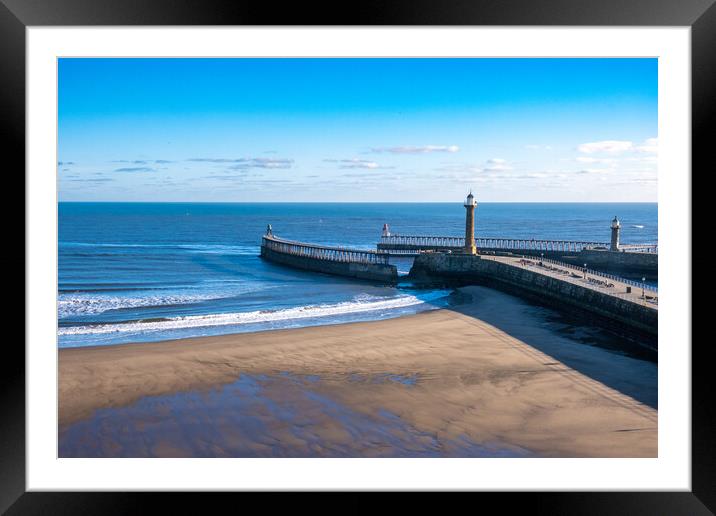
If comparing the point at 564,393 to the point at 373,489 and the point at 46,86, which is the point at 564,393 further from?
the point at 46,86

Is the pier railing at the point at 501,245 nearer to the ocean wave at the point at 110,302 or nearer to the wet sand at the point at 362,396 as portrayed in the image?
the ocean wave at the point at 110,302

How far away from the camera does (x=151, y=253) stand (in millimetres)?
40781

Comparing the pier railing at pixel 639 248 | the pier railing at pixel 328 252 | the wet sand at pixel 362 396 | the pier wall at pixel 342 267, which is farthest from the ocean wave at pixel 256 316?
the pier railing at pixel 639 248

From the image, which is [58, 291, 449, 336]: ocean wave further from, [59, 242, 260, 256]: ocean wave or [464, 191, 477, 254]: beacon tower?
[59, 242, 260, 256]: ocean wave

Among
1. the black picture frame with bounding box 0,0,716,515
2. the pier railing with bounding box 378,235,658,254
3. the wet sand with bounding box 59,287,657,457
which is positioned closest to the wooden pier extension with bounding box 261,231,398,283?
the pier railing with bounding box 378,235,658,254

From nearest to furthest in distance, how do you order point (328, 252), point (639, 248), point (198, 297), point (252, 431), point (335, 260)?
1. point (252, 431)
2. point (198, 297)
3. point (639, 248)
4. point (335, 260)
5. point (328, 252)

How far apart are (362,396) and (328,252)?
2536cm

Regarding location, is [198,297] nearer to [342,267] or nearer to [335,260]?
[342,267]

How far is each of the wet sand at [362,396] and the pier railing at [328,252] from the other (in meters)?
16.2

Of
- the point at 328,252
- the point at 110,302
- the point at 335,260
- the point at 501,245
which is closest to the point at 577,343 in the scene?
the point at 110,302

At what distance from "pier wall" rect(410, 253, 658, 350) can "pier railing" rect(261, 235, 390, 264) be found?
13.3ft

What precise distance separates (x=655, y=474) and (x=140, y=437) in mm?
5801

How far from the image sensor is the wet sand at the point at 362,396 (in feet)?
23.0

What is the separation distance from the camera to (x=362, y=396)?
29.2 feet
